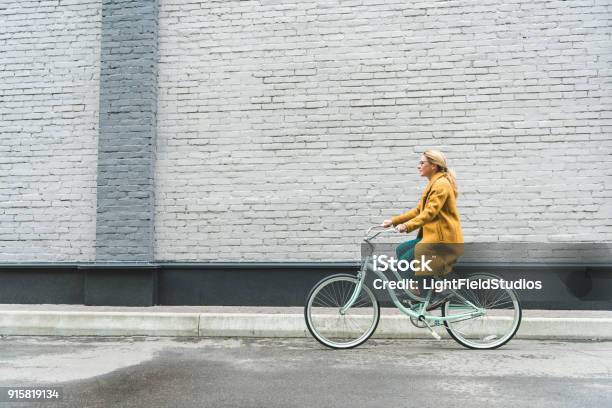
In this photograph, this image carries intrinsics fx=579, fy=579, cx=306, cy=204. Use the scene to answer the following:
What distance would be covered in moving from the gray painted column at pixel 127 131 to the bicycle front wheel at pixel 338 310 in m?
3.32

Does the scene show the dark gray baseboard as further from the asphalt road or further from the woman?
the woman

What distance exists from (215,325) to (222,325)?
0.26ft

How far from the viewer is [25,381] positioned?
447cm

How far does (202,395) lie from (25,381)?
1476 mm

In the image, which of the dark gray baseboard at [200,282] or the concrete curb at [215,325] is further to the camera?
the dark gray baseboard at [200,282]

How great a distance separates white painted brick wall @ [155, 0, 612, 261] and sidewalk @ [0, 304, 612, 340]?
1.63 m

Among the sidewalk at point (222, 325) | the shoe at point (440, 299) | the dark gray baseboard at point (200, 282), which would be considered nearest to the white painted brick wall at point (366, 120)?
the dark gray baseboard at point (200, 282)

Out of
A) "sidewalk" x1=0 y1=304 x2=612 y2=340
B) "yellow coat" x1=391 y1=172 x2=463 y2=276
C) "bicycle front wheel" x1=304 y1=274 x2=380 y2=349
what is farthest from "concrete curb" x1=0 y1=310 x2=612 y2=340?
"yellow coat" x1=391 y1=172 x2=463 y2=276

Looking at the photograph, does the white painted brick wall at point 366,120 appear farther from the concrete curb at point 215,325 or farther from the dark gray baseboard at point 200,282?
the concrete curb at point 215,325

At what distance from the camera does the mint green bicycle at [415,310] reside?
564 centimetres

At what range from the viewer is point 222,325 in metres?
6.52

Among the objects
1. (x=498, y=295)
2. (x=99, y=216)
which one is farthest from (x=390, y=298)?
(x=99, y=216)

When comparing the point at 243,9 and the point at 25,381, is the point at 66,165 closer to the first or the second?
the point at 243,9

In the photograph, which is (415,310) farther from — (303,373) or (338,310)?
(303,373)
